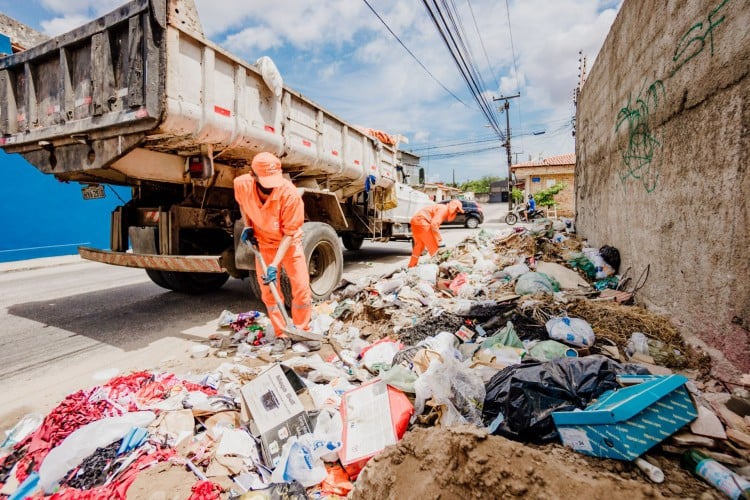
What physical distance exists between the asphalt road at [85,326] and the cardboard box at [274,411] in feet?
4.71

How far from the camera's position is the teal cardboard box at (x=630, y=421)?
4.66 feet

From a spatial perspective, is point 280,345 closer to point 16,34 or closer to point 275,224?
point 275,224

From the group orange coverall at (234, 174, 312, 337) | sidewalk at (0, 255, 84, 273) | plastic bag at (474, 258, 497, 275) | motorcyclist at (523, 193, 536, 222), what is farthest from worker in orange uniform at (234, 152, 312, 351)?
motorcyclist at (523, 193, 536, 222)

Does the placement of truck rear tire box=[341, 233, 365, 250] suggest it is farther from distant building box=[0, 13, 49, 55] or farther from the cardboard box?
distant building box=[0, 13, 49, 55]

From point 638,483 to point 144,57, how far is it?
3.84m

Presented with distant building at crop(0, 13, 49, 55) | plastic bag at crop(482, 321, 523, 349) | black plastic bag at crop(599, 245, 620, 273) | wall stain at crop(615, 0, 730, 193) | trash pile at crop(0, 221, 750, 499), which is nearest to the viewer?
trash pile at crop(0, 221, 750, 499)

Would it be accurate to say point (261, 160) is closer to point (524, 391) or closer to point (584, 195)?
point (524, 391)

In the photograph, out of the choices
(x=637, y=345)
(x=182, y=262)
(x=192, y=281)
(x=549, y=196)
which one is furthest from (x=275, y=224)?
(x=549, y=196)

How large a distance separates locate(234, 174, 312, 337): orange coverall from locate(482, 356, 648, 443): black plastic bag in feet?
6.33

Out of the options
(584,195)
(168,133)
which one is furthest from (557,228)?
(168,133)

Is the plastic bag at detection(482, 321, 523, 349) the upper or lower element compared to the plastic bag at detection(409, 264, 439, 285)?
lower

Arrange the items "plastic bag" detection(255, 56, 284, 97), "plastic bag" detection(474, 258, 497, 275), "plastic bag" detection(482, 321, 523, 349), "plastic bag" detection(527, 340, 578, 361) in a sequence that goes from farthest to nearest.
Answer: "plastic bag" detection(474, 258, 497, 275)
"plastic bag" detection(255, 56, 284, 97)
"plastic bag" detection(482, 321, 523, 349)
"plastic bag" detection(527, 340, 578, 361)

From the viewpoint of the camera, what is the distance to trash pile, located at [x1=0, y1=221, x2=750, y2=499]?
4.56 ft

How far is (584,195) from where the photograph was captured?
7125 millimetres
